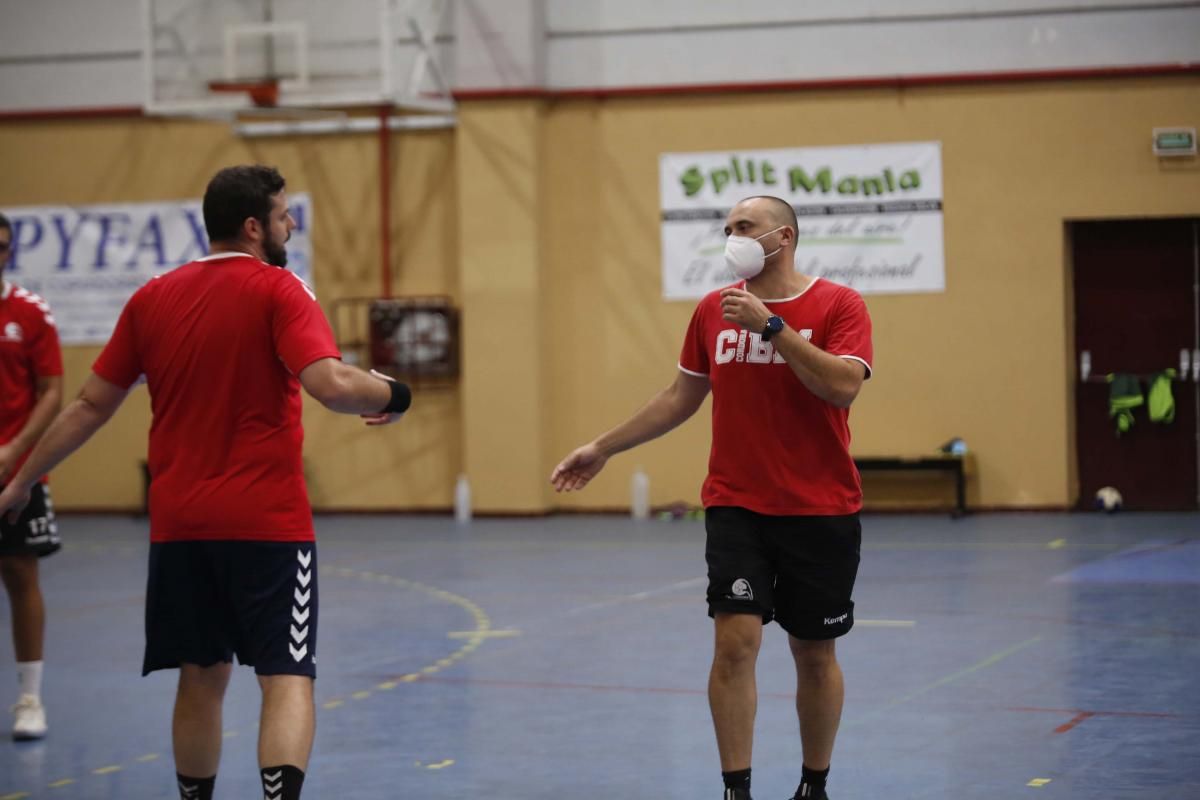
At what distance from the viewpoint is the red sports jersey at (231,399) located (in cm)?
462

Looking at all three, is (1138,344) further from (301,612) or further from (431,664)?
(301,612)

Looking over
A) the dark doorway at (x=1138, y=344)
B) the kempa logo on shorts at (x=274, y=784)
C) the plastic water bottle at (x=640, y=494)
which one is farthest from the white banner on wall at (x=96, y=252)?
the kempa logo on shorts at (x=274, y=784)

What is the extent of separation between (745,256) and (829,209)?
11242mm

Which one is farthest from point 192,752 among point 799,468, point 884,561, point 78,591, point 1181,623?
point 884,561

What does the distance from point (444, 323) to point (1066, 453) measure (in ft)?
20.5

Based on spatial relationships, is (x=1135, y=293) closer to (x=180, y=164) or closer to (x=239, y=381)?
(x=180, y=164)

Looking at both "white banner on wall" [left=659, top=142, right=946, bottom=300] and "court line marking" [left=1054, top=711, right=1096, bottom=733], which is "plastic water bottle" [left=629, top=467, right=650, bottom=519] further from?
"court line marking" [left=1054, top=711, right=1096, bottom=733]

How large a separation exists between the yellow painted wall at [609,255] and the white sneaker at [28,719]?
9.82 m

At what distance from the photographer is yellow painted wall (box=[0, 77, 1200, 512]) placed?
623 inches

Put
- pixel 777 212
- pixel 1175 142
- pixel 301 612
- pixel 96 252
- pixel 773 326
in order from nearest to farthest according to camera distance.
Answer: pixel 301 612
pixel 773 326
pixel 777 212
pixel 1175 142
pixel 96 252

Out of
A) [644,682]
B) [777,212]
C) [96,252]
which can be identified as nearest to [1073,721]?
[644,682]

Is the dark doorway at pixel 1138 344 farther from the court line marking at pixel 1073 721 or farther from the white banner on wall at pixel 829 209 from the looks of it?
the court line marking at pixel 1073 721

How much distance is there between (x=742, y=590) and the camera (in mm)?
5250

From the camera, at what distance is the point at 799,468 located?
5.30 meters
